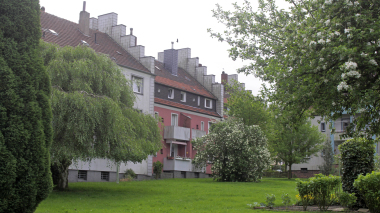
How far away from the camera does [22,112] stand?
9.13 m

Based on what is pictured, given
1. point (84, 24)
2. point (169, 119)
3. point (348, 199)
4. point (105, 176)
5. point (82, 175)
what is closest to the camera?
point (348, 199)

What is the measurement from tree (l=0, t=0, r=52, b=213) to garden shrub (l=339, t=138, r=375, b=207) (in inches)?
389

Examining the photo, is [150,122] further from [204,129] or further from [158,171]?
[204,129]

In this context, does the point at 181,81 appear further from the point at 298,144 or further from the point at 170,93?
the point at 298,144

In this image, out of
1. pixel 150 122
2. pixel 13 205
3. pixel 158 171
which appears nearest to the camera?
pixel 13 205

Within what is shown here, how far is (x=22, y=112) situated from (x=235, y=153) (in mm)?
23581

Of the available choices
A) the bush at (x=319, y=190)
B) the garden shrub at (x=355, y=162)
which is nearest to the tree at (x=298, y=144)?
the garden shrub at (x=355, y=162)

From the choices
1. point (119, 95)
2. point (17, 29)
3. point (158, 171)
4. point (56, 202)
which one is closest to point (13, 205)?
point (17, 29)

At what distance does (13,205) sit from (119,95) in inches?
481

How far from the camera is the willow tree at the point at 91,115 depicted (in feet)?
54.8

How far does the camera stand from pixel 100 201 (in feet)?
53.5

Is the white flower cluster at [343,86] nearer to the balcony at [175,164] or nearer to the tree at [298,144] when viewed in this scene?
the balcony at [175,164]

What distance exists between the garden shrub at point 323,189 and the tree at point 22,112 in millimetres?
8298

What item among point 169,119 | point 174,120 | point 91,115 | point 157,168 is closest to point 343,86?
point 91,115
